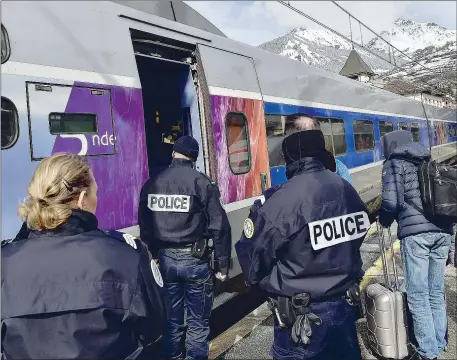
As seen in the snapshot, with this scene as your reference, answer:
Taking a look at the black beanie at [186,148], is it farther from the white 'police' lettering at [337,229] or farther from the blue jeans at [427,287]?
the blue jeans at [427,287]

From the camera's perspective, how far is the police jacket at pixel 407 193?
3338 mm

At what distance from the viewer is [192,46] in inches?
184

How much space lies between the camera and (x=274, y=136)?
611 cm

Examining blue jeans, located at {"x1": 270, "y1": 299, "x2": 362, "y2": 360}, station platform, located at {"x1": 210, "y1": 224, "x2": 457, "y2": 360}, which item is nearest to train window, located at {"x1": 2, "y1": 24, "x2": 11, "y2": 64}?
blue jeans, located at {"x1": 270, "y1": 299, "x2": 362, "y2": 360}

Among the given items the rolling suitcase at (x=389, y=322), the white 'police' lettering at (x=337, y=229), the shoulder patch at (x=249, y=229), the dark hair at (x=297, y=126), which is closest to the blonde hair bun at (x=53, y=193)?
the shoulder patch at (x=249, y=229)

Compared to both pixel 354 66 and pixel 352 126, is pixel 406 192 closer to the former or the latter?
pixel 352 126

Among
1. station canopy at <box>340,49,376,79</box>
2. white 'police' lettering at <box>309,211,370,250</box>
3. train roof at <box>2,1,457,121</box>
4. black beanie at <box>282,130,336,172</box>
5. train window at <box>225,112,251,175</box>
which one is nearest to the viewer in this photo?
white 'police' lettering at <box>309,211,370,250</box>

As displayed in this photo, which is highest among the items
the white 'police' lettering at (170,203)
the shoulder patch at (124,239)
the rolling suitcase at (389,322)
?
the white 'police' lettering at (170,203)

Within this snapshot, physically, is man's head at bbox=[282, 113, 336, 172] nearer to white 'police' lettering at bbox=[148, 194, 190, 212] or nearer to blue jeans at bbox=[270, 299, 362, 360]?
blue jeans at bbox=[270, 299, 362, 360]

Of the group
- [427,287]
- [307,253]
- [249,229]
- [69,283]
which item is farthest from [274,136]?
[69,283]

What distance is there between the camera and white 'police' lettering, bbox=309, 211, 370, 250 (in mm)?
Answer: 2178

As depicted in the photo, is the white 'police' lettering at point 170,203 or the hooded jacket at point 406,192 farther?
the white 'police' lettering at point 170,203

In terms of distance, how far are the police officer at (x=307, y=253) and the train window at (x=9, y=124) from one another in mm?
1753

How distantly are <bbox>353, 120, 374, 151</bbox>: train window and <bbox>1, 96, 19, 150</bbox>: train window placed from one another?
7.70m
